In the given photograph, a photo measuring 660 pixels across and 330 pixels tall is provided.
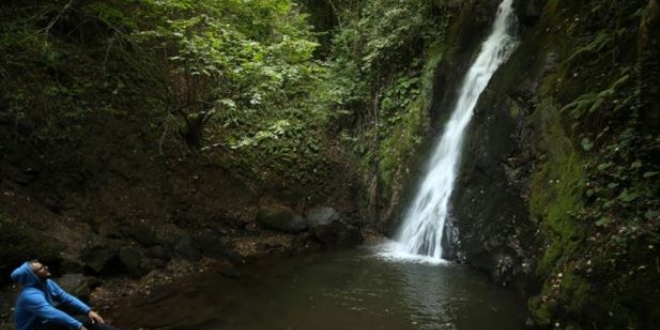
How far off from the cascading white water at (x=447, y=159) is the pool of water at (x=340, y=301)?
113 cm

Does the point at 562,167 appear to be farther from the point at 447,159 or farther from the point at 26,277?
the point at 26,277

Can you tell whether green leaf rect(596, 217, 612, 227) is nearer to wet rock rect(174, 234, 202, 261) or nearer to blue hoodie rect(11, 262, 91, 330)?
blue hoodie rect(11, 262, 91, 330)

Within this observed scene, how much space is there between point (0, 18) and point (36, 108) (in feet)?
5.96

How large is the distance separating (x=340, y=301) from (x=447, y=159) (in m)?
4.88

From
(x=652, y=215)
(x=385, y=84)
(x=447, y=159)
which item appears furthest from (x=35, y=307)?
(x=385, y=84)

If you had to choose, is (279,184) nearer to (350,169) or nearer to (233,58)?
(350,169)

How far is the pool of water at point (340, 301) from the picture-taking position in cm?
637

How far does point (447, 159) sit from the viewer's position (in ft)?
35.1

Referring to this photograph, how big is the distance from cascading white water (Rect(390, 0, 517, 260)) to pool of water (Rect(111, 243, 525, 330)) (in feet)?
3.72

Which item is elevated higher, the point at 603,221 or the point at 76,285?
the point at 603,221

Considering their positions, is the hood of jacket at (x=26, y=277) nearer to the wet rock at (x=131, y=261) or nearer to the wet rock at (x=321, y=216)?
the wet rock at (x=131, y=261)

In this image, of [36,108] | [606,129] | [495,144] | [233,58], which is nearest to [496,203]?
[495,144]

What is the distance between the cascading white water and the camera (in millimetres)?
10039

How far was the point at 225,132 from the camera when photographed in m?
13.2
